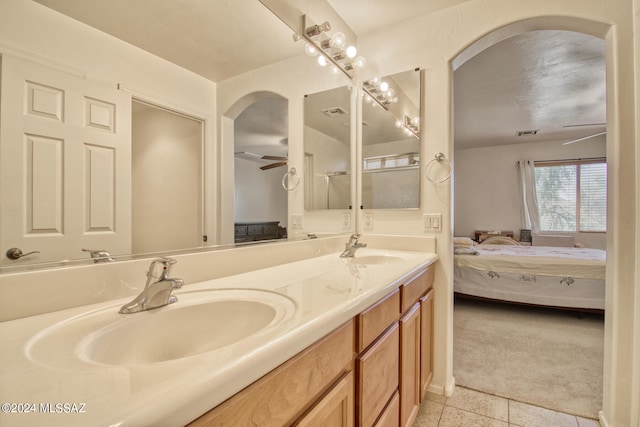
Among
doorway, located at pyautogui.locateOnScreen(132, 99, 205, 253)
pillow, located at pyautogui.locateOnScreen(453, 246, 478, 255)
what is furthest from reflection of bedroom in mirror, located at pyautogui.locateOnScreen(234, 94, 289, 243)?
pillow, located at pyautogui.locateOnScreen(453, 246, 478, 255)

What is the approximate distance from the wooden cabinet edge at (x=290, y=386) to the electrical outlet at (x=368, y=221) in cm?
128

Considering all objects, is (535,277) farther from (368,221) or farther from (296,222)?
(296,222)

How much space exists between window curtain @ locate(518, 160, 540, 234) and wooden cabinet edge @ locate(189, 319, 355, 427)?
615 cm

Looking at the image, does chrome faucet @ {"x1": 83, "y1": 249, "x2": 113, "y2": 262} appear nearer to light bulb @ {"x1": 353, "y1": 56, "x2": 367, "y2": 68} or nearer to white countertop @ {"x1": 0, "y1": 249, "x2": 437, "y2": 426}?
white countertop @ {"x1": 0, "y1": 249, "x2": 437, "y2": 426}

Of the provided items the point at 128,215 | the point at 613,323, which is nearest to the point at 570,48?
the point at 613,323

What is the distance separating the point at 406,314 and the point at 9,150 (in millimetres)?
1367

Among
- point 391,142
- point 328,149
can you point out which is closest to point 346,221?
point 328,149

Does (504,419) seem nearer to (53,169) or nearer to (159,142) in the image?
(159,142)

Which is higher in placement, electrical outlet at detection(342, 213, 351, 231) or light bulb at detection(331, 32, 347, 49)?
light bulb at detection(331, 32, 347, 49)

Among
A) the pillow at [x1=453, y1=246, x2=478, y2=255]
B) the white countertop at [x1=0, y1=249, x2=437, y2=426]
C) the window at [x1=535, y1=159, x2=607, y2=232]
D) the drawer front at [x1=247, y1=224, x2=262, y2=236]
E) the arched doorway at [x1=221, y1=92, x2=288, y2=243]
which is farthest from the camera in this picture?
the window at [x1=535, y1=159, x2=607, y2=232]

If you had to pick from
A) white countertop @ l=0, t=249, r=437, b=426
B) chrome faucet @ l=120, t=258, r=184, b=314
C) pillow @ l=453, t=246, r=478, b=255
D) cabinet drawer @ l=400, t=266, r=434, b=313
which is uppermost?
chrome faucet @ l=120, t=258, r=184, b=314

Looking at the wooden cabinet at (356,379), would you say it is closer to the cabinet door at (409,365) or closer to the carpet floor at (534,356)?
the cabinet door at (409,365)

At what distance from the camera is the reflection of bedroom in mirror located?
119 cm

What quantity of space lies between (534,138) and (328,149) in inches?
206
